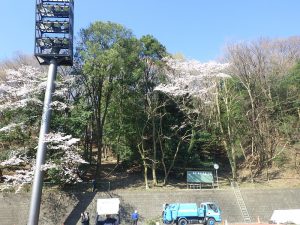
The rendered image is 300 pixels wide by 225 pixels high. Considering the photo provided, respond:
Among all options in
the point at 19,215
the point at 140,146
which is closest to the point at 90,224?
the point at 19,215

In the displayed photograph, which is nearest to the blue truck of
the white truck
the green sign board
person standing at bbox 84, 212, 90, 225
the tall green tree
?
the white truck

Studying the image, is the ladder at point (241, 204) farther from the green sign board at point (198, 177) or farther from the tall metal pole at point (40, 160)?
the tall metal pole at point (40, 160)

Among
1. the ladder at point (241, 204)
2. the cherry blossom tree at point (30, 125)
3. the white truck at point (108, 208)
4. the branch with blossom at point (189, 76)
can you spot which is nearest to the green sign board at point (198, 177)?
the ladder at point (241, 204)

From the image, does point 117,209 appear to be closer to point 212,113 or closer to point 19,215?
point 19,215

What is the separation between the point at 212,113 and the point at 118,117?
26.8ft

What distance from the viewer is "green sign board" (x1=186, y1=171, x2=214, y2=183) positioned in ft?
93.7

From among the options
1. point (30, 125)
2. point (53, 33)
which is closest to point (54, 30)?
point (53, 33)

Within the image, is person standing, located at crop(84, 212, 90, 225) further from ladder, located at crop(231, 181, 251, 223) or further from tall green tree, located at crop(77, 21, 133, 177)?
ladder, located at crop(231, 181, 251, 223)

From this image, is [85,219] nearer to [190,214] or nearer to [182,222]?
[182,222]

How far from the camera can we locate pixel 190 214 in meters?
21.9

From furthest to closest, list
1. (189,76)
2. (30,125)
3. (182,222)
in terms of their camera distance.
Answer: (189,76) < (30,125) < (182,222)

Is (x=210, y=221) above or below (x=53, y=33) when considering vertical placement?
below

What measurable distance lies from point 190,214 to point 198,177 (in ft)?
22.8

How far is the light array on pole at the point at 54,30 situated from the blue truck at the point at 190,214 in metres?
11.1
